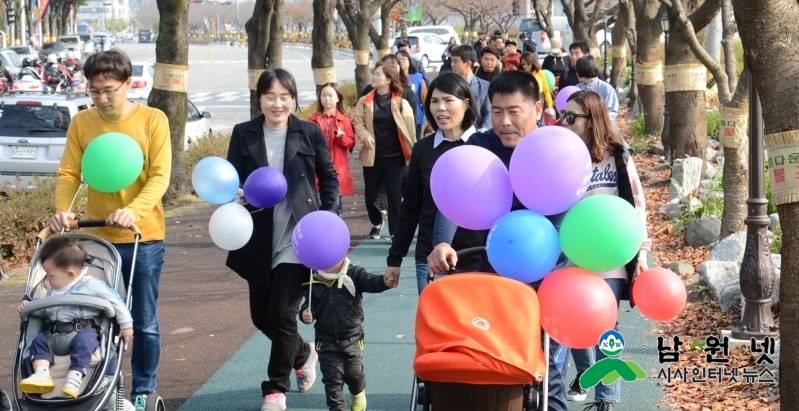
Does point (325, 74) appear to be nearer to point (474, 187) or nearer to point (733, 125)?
point (733, 125)

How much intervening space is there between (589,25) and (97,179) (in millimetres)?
25895

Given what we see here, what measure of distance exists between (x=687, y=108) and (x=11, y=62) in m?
37.6

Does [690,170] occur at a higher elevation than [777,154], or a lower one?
lower

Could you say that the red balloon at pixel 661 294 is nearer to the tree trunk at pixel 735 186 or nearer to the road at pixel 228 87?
the tree trunk at pixel 735 186

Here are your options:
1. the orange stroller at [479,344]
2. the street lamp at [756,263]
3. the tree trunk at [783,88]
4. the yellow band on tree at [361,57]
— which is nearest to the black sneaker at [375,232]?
the street lamp at [756,263]

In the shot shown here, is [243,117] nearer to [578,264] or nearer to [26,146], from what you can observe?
[26,146]

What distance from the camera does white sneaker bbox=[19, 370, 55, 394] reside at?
4598 millimetres

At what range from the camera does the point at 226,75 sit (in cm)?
5412

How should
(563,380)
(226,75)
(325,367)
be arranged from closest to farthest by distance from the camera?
(563,380)
(325,367)
(226,75)

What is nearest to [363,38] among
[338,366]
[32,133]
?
[32,133]

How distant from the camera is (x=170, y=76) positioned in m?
13.0

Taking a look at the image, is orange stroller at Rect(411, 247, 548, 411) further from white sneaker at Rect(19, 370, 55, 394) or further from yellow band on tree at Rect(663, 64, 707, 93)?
yellow band on tree at Rect(663, 64, 707, 93)

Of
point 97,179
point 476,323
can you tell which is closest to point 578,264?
point 476,323

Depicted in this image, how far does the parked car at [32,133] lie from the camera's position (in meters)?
14.1
